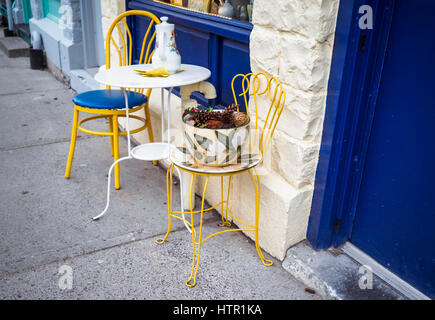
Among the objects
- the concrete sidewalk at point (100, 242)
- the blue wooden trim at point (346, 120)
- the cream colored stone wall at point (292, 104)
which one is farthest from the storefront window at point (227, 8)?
the concrete sidewalk at point (100, 242)

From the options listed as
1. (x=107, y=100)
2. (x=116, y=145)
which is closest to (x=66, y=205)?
(x=116, y=145)

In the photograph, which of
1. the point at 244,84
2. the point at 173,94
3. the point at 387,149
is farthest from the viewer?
the point at 173,94

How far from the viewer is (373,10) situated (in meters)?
2.01

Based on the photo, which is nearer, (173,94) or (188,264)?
(188,264)

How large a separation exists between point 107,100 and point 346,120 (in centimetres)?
176

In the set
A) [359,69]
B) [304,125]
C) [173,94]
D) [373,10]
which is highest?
[373,10]

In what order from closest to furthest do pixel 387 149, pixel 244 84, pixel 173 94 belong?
pixel 387 149
pixel 244 84
pixel 173 94

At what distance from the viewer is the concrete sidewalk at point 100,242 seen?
234cm

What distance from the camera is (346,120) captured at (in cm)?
216

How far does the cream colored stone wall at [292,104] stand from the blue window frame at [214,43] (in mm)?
265

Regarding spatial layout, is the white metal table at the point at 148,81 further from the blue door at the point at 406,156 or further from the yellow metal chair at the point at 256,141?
the blue door at the point at 406,156
